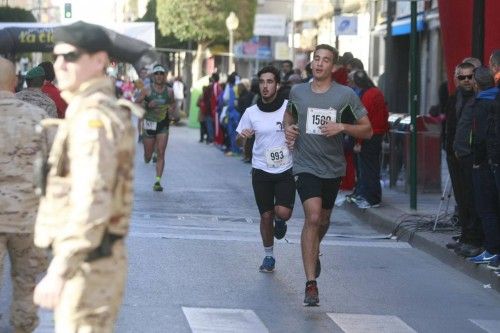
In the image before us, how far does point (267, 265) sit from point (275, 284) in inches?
26.3

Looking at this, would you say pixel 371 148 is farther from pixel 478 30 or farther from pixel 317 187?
pixel 317 187

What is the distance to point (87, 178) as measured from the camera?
17.1 ft

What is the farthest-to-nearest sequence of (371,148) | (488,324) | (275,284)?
(371,148)
(275,284)
(488,324)

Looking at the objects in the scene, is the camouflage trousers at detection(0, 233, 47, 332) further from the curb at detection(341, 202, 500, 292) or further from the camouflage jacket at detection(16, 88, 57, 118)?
the curb at detection(341, 202, 500, 292)

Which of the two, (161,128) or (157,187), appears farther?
(161,128)

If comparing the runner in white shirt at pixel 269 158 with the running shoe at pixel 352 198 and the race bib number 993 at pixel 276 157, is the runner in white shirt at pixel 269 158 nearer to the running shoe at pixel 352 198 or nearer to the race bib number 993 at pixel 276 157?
the race bib number 993 at pixel 276 157

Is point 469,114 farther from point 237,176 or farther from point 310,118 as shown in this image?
point 237,176

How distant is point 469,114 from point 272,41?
169 ft

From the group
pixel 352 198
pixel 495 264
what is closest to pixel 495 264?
pixel 495 264

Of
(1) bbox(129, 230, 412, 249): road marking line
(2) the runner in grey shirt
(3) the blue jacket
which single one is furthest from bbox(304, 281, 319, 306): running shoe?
(1) bbox(129, 230, 412, 249): road marking line

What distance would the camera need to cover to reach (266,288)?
37.1 ft

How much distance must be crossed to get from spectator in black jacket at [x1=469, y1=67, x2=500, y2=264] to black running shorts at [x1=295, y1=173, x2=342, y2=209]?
1.97m

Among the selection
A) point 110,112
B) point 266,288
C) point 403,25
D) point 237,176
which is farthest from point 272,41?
point 110,112

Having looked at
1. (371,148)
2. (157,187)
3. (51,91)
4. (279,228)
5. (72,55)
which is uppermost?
(72,55)
